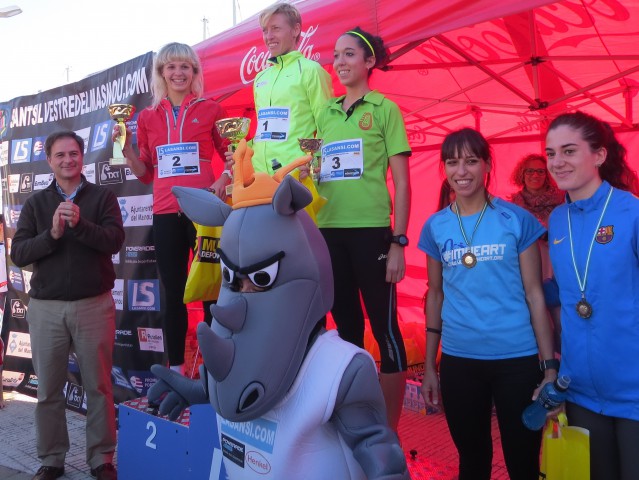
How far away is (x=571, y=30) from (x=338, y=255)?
367cm

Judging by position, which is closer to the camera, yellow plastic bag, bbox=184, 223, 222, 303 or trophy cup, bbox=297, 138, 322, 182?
trophy cup, bbox=297, 138, 322, 182

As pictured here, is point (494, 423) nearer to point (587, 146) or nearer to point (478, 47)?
point (587, 146)

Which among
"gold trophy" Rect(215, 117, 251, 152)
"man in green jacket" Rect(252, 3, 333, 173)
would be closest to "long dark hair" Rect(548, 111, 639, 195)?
"man in green jacket" Rect(252, 3, 333, 173)

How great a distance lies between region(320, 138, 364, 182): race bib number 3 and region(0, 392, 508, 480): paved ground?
1.52m

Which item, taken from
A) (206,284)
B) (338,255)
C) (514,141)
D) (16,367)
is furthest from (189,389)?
(514,141)

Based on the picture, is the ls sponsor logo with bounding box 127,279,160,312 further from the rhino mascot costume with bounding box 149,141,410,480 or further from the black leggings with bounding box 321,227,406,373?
the rhino mascot costume with bounding box 149,141,410,480

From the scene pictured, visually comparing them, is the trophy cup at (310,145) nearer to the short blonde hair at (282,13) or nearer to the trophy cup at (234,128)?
the trophy cup at (234,128)

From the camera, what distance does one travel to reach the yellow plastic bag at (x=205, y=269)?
2480 mm

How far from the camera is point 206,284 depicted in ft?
8.26

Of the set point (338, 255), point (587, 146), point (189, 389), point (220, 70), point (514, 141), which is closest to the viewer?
point (587, 146)

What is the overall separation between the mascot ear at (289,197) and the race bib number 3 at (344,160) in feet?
2.69

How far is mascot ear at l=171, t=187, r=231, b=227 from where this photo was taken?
1.86 m

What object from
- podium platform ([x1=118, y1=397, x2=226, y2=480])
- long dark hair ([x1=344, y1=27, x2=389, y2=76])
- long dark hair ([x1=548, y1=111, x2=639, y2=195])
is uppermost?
long dark hair ([x1=344, y1=27, x2=389, y2=76])

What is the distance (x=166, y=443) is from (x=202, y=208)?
5.07 feet
